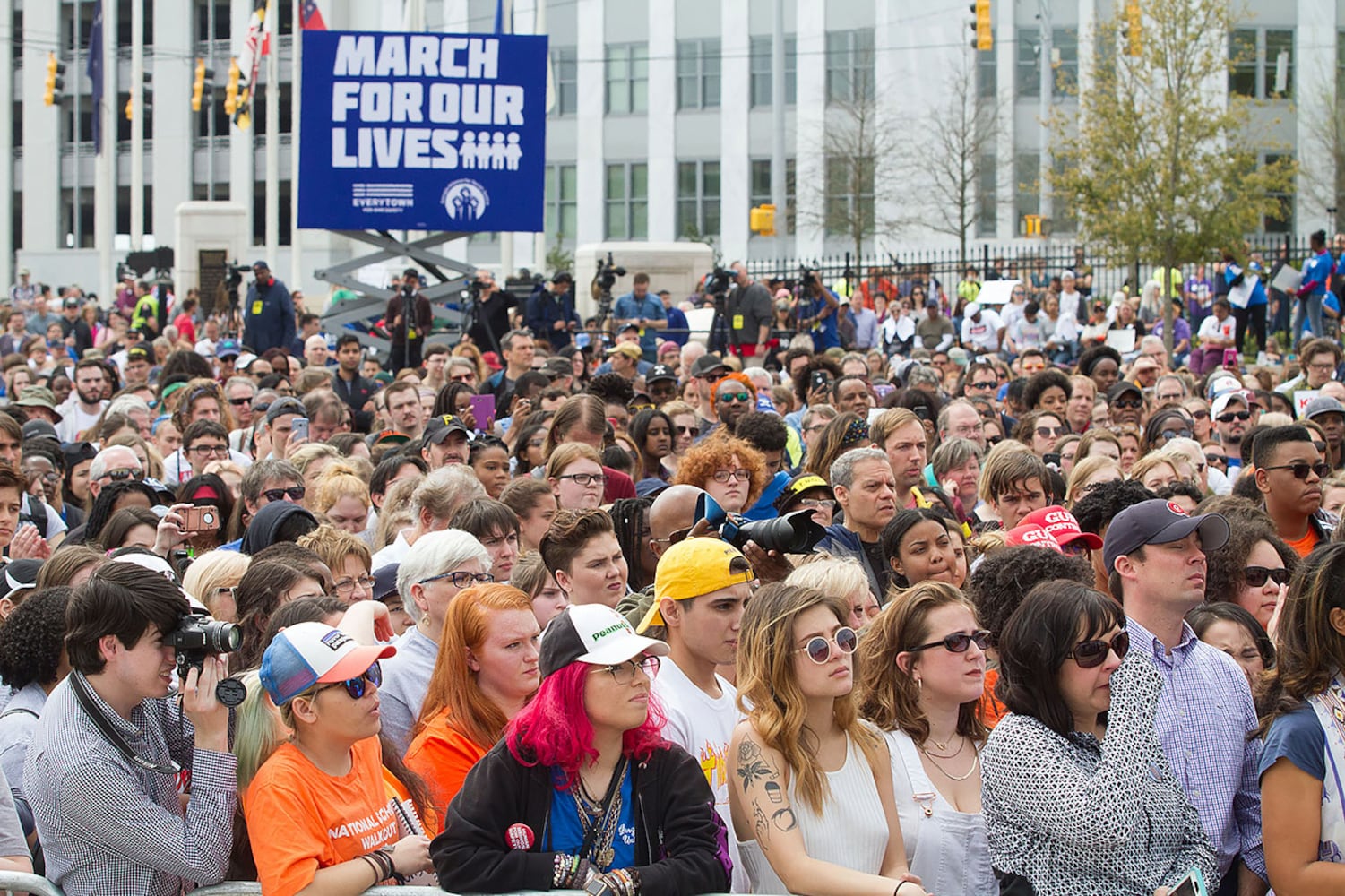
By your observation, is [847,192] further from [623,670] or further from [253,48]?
[623,670]

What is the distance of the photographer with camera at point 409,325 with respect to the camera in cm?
2014

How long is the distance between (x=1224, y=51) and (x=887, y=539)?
37.7 meters

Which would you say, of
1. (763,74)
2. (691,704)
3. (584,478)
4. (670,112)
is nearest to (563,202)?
(670,112)

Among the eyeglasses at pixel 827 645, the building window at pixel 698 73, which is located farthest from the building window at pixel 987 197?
the eyeglasses at pixel 827 645

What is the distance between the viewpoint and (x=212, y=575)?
6527 millimetres

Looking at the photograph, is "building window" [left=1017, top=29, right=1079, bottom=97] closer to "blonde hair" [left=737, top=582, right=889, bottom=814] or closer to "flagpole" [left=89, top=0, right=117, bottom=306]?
"flagpole" [left=89, top=0, right=117, bottom=306]

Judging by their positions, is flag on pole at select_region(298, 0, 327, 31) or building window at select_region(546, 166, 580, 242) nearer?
flag on pole at select_region(298, 0, 327, 31)

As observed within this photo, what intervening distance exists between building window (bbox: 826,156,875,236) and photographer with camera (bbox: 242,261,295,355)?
1057 inches

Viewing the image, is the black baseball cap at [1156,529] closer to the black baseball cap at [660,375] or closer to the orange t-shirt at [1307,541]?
the orange t-shirt at [1307,541]

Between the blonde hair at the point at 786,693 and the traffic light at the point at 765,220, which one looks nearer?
the blonde hair at the point at 786,693

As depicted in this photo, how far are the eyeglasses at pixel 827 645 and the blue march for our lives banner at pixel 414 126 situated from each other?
16.4 meters

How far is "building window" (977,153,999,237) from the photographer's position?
4653cm

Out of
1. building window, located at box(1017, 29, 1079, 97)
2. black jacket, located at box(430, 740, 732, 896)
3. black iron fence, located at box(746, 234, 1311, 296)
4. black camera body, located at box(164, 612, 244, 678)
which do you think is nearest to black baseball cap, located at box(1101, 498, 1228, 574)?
black jacket, located at box(430, 740, 732, 896)

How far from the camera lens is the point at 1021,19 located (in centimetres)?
4716
